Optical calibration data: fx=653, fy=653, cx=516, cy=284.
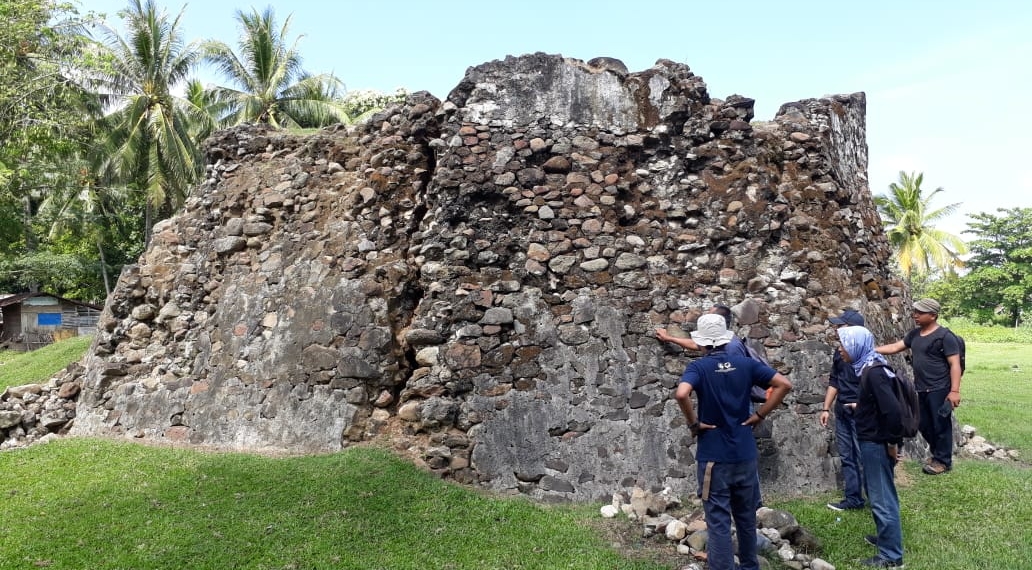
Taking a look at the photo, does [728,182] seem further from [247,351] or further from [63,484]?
[63,484]

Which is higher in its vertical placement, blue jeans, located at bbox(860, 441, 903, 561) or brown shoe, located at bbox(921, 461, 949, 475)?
blue jeans, located at bbox(860, 441, 903, 561)

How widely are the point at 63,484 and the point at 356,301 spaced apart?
3069mm

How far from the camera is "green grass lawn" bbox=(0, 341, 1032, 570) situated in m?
4.49

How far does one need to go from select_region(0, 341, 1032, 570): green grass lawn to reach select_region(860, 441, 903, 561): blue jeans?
0.18 m

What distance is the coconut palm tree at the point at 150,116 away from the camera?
2075cm

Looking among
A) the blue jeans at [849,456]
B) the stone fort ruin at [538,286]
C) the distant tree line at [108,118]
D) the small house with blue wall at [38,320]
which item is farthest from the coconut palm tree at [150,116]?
the blue jeans at [849,456]

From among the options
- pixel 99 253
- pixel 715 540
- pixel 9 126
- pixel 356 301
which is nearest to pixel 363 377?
pixel 356 301

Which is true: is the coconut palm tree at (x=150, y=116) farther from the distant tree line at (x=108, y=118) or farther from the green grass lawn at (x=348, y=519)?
the green grass lawn at (x=348, y=519)

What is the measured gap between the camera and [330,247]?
24.5 ft

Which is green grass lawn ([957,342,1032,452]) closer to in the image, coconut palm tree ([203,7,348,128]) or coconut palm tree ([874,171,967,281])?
coconut palm tree ([874,171,967,281])

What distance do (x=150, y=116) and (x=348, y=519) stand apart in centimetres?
2045

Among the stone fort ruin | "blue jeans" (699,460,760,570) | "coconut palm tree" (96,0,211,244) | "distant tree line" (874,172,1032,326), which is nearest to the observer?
"blue jeans" (699,460,760,570)

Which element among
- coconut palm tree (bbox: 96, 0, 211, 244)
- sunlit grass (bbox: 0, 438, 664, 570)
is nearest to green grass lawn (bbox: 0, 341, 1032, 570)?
sunlit grass (bbox: 0, 438, 664, 570)

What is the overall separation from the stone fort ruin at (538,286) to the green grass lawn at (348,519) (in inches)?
21.8
